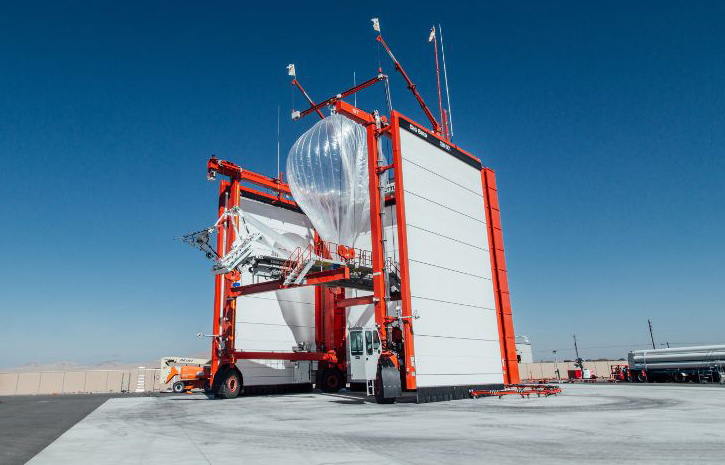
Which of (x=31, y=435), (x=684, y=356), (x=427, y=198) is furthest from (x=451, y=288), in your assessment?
(x=684, y=356)

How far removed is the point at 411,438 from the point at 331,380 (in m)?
24.4

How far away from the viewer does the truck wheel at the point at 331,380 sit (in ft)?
110

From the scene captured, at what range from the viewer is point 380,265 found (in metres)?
23.6

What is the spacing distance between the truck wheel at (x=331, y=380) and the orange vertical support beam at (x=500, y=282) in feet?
35.0

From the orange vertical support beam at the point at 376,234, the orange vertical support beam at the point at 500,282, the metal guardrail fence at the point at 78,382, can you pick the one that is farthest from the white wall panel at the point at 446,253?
the metal guardrail fence at the point at 78,382

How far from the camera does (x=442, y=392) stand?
2358 centimetres

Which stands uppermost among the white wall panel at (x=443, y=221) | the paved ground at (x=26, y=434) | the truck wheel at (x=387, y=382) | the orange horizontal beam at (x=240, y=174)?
the orange horizontal beam at (x=240, y=174)

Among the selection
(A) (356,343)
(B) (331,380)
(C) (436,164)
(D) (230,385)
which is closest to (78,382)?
(D) (230,385)

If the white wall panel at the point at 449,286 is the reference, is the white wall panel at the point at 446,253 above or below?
above

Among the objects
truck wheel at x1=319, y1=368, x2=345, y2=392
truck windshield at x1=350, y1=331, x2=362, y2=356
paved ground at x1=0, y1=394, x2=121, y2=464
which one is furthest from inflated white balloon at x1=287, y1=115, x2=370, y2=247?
paved ground at x1=0, y1=394, x2=121, y2=464

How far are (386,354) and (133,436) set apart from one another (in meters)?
12.0

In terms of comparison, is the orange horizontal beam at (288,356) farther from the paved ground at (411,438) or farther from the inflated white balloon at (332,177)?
the paved ground at (411,438)

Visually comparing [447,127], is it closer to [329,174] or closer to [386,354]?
[329,174]

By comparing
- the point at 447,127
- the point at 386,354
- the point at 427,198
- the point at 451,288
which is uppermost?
the point at 447,127
